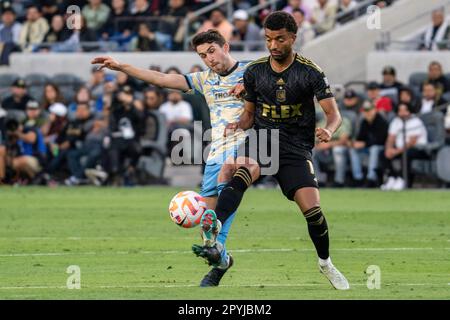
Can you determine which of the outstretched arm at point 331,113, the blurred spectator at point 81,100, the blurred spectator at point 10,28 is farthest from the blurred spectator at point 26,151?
the outstretched arm at point 331,113

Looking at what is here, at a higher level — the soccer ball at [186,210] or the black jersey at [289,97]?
the black jersey at [289,97]

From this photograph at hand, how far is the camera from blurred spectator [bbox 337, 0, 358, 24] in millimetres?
31562

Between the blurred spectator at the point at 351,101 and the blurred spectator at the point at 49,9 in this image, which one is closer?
the blurred spectator at the point at 351,101

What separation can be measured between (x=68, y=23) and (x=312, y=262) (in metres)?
18.7

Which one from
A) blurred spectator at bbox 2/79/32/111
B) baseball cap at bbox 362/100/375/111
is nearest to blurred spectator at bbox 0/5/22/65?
blurred spectator at bbox 2/79/32/111

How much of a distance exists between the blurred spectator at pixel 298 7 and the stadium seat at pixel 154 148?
495 cm

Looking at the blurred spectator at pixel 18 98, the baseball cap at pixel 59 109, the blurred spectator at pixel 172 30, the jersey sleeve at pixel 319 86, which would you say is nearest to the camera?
the jersey sleeve at pixel 319 86

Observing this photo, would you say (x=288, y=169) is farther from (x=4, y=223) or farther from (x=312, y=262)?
(x=4, y=223)

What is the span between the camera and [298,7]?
31.3m

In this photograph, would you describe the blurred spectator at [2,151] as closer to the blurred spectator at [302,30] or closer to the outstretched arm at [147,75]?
the blurred spectator at [302,30]

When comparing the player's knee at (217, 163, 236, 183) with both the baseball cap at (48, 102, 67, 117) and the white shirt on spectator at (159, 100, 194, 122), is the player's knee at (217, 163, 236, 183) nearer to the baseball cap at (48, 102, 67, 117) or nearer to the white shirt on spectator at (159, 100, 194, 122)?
the white shirt on spectator at (159, 100, 194, 122)

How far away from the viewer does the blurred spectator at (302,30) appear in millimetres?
30766

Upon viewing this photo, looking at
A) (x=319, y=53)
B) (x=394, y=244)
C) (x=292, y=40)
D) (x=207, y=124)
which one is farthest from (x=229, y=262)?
(x=319, y=53)

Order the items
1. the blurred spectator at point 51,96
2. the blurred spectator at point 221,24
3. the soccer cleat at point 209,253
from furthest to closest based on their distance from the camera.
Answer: the blurred spectator at point 221,24 < the blurred spectator at point 51,96 < the soccer cleat at point 209,253
